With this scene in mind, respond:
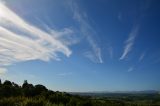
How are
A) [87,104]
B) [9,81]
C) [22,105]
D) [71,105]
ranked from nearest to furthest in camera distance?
[22,105]
[71,105]
[87,104]
[9,81]

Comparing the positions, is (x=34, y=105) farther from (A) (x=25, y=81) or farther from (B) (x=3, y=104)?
(A) (x=25, y=81)

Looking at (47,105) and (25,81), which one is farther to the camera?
(25,81)

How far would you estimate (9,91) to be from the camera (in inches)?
1704

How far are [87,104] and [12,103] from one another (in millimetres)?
6700

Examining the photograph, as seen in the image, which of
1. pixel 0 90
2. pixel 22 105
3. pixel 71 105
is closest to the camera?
pixel 22 105

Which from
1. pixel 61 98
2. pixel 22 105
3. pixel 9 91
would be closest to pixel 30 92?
pixel 9 91

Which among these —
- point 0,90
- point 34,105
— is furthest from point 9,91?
point 34,105

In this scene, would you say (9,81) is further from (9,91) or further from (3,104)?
(3,104)

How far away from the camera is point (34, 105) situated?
1557 cm

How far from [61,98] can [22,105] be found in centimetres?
788

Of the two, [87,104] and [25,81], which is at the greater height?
[25,81]

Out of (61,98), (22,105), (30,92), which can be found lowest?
(22,105)

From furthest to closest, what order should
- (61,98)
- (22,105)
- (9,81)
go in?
(9,81)
(61,98)
(22,105)

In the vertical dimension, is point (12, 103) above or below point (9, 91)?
below
